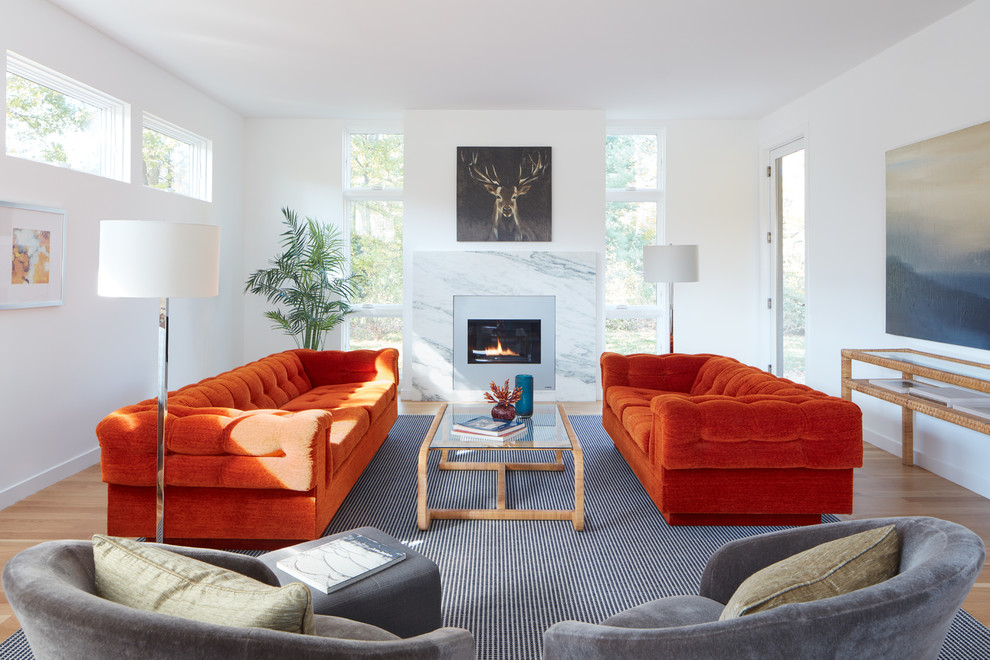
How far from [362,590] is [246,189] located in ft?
20.2

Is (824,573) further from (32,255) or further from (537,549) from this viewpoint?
(32,255)

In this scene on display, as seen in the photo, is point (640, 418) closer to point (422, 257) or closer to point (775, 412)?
point (775, 412)

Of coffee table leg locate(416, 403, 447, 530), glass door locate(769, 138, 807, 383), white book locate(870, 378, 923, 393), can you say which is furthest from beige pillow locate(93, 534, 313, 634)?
glass door locate(769, 138, 807, 383)

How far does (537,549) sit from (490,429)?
2.52ft

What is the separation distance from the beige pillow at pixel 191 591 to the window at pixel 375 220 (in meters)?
6.02

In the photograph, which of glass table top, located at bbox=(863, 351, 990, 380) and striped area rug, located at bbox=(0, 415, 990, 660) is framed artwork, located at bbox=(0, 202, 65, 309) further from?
glass table top, located at bbox=(863, 351, 990, 380)

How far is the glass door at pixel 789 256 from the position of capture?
622cm

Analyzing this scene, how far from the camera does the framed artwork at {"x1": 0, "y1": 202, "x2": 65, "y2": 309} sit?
12.2 feet

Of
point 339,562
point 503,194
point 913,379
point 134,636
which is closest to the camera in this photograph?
point 134,636

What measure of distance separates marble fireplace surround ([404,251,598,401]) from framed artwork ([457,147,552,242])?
0.23m

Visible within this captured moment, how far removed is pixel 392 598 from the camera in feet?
6.32

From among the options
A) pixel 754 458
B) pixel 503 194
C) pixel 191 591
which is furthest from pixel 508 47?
pixel 191 591

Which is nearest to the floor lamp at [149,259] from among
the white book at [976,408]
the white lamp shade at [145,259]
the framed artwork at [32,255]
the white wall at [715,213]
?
the white lamp shade at [145,259]

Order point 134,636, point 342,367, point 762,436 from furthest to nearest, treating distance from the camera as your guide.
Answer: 1. point 342,367
2. point 762,436
3. point 134,636
